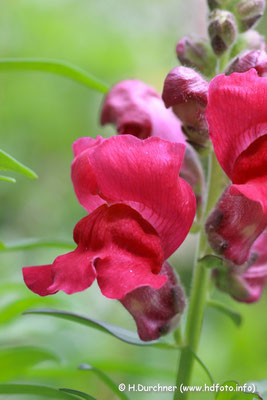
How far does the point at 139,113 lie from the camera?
3.63 feet

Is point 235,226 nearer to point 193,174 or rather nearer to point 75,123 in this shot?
point 193,174

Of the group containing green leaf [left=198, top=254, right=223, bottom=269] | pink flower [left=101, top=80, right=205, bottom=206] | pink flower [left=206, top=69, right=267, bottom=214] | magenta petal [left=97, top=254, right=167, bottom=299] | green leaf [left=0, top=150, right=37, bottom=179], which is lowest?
green leaf [left=198, top=254, right=223, bottom=269]

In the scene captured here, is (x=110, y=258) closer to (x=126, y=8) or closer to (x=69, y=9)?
(x=69, y=9)

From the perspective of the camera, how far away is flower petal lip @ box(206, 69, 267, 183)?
80 centimetres

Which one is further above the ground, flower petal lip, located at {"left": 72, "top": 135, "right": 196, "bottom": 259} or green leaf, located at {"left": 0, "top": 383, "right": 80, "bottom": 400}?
flower petal lip, located at {"left": 72, "top": 135, "right": 196, "bottom": 259}

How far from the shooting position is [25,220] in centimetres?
233

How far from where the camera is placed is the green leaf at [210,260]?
88 cm

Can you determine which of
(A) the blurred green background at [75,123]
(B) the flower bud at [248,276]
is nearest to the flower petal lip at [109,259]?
(B) the flower bud at [248,276]

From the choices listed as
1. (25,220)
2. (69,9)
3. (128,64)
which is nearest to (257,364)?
(25,220)

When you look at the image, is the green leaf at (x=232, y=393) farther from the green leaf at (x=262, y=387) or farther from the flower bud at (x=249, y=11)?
the flower bud at (x=249, y=11)

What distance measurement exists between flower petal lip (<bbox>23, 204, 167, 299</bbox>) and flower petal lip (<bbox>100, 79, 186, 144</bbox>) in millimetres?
306

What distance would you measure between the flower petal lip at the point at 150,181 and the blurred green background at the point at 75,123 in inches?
31.7

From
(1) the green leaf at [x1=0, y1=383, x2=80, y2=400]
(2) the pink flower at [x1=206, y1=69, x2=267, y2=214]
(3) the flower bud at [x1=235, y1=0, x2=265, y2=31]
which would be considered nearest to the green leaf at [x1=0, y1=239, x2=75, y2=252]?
(1) the green leaf at [x1=0, y1=383, x2=80, y2=400]

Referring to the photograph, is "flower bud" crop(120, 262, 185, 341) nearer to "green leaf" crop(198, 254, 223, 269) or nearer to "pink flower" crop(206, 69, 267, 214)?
"green leaf" crop(198, 254, 223, 269)
